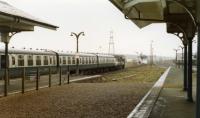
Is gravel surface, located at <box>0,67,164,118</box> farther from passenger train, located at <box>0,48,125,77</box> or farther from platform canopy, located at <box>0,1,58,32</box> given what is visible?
passenger train, located at <box>0,48,125,77</box>

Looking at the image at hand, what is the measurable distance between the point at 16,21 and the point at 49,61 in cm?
2351

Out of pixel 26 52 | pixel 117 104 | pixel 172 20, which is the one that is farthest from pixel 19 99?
pixel 26 52

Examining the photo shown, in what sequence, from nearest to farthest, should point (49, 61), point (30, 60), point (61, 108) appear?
1. point (61, 108)
2. point (30, 60)
3. point (49, 61)

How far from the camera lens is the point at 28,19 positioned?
20.5m

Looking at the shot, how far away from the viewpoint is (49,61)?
43062mm

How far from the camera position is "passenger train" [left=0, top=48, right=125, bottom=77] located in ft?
111

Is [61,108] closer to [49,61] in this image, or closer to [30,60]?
[30,60]

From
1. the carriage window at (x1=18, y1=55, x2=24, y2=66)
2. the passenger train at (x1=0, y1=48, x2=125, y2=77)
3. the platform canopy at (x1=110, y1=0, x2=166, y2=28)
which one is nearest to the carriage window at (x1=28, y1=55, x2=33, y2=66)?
the passenger train at (x1=0, y1=48, x2=125, y2=77)

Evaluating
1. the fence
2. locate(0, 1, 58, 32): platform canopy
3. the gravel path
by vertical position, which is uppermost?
locate(0, 1, 58, 32): platform canopy

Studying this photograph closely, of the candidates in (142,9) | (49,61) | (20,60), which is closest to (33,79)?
(20,60)

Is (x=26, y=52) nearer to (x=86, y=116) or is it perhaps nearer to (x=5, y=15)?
(x=5, y=15)

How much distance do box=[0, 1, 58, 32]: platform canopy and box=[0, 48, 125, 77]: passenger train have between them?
8201mm

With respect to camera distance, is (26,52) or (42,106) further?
(26,52)

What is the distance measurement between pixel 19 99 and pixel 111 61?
5645cm
